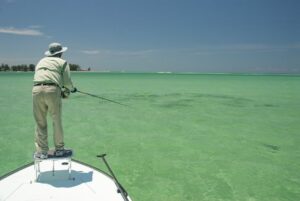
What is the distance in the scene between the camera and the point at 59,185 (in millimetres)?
4066

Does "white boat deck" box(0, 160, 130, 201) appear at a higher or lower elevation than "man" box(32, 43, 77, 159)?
lower

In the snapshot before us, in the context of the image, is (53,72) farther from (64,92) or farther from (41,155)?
(41,155)

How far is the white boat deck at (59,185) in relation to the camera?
3.73 meters

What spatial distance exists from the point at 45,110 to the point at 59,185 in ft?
3.63

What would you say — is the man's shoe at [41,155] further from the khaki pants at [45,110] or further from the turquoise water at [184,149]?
the turquoise water at [184,149]

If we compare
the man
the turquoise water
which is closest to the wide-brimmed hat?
the man

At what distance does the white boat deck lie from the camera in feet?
12.2

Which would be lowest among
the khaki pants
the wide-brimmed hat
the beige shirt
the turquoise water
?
the turquoise water

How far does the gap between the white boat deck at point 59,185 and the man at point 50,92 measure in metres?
0.30

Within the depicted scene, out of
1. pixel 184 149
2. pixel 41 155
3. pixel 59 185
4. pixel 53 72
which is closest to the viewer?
pixel 59 185

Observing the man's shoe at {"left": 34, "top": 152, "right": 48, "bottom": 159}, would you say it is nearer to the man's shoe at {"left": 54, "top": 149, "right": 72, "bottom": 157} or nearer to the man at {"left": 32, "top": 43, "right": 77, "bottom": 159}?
the man at {"left": 32, "top": 43, "right": 77, "bottom": 159}

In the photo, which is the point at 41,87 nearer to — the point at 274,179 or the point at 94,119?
the point at 274,179

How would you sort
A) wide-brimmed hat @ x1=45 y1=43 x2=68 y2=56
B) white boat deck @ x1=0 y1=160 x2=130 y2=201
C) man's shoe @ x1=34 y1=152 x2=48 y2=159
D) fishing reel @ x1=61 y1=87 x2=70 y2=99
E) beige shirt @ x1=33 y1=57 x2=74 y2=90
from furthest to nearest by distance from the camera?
1. fishing reel @ x1=61 y1=87 x2=70 y2=99
2. wide-brimmed hat @ x1=45 y1=43 x2=68 y2=56
3. beige shirt @ x1=33 y1=57 x2=74 y2=90
4. man's shoe @ x1=34 y1=152 x2=48 y2=159
5. white boat deck @ x1=0 y1=160 x2=130 y2=201

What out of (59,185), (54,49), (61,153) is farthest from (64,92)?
(59,185)
